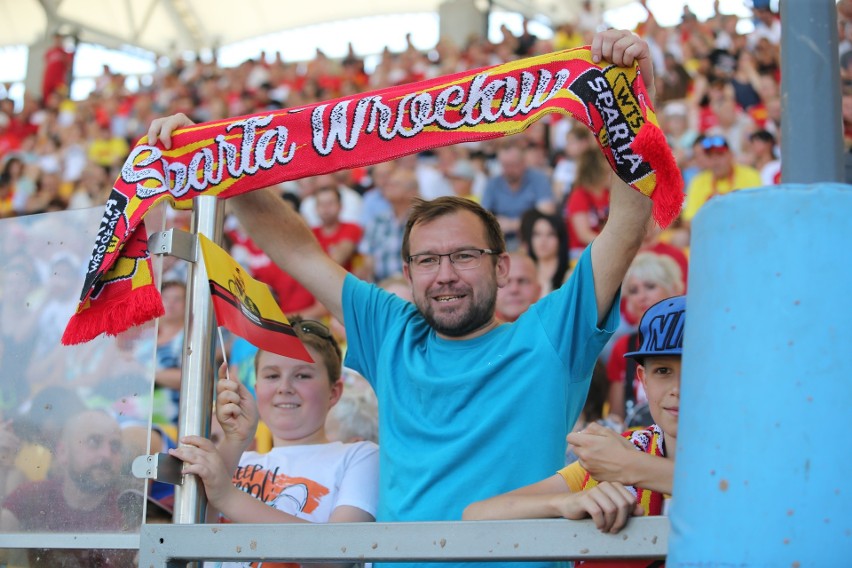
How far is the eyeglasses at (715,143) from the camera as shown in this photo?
6805 mm

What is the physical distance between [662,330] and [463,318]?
481 mm

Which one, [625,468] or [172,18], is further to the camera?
[172,18]

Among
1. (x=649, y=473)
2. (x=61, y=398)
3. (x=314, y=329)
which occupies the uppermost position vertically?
(x=314, y=329)

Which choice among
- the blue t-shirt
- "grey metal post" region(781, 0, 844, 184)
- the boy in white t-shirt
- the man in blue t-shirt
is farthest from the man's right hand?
"grey metal post" region(781, 0, 844, 184)

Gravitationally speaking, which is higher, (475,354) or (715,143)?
(715,143)

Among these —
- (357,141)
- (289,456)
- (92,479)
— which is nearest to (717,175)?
(289,456)

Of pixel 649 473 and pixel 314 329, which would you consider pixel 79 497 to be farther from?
pixel 649 473

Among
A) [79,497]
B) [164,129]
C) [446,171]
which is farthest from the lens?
[446,171]

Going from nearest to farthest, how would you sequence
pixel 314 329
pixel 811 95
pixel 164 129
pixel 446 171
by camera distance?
1. pixel 811 95
2. pixel 164 129
3. pixel 314 329
4. pixel 446 171

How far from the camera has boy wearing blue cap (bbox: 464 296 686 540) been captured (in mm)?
1773

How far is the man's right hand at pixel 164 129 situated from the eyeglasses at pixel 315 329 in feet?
2.26

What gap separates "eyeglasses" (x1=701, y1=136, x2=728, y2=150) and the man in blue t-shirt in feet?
14.4

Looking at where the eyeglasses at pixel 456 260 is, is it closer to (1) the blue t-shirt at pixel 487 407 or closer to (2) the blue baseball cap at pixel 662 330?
(1) the blue t-shirt at pixel 487 407

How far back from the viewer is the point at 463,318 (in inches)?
103
